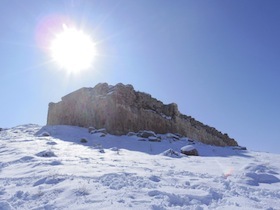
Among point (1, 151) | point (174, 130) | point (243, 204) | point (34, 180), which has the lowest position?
point (243, 204)

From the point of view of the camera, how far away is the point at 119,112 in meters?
24.0

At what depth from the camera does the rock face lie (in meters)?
24.1

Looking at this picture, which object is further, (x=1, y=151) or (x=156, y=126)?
(x=156, y=126)

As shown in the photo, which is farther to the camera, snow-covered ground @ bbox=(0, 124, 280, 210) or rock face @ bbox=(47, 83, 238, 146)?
rock face @ bbox=(47, 83, 238, 146)

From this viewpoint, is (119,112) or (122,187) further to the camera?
(119,112)

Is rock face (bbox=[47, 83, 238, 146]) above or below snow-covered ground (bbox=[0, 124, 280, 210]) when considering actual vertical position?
above

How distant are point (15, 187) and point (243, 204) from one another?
16.4 ft

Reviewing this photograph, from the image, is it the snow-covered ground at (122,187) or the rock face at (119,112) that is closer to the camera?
the snow-covered ground at (122,187)

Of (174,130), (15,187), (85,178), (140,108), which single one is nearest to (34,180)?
(15,187)

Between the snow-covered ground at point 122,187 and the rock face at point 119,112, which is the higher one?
the rock face at point 119,112

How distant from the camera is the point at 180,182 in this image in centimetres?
820

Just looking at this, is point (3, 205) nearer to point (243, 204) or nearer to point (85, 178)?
point (85, 178)

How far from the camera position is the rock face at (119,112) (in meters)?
24.1

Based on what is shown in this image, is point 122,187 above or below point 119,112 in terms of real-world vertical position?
below
